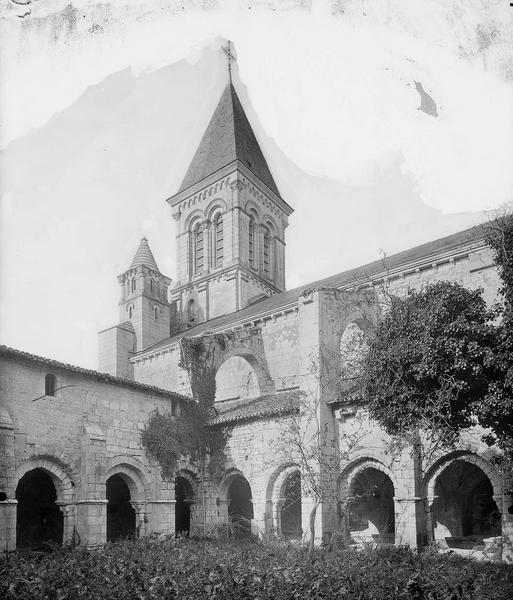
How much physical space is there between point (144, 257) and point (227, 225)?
17.4ft

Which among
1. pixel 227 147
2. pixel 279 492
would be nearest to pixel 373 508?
pixel 279 492

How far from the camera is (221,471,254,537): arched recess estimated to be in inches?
775

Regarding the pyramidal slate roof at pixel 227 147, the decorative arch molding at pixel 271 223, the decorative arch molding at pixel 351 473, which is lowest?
the decorative arch molding at pixel 351 473

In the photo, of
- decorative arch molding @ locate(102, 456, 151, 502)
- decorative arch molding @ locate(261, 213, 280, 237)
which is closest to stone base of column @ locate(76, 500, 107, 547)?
decorative arch molding @ locate(102, 456, 151, 502)

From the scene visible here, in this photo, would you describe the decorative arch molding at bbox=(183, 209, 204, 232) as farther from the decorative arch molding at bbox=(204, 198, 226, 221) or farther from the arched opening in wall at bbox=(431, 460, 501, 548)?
the arched opening in wall at bbox=(431, 460, 501, 548)

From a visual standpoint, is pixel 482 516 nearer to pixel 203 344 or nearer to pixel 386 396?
pixel 386 396

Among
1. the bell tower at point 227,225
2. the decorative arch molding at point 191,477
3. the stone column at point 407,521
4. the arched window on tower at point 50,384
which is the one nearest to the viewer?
the stone column at point 407,521

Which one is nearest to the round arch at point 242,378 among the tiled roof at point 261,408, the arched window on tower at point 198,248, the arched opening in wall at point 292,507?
the tiled roof at point 261,408

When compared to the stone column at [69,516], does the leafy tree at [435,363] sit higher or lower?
higher

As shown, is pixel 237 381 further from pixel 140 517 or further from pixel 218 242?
pixel 218 242

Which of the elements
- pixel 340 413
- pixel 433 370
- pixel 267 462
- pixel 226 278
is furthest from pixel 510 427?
pixel 226 278

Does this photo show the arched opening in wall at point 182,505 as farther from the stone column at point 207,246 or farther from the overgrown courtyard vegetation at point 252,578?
the stone column at point 207,246

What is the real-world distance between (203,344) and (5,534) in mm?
9941

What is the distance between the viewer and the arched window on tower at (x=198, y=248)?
124ft
